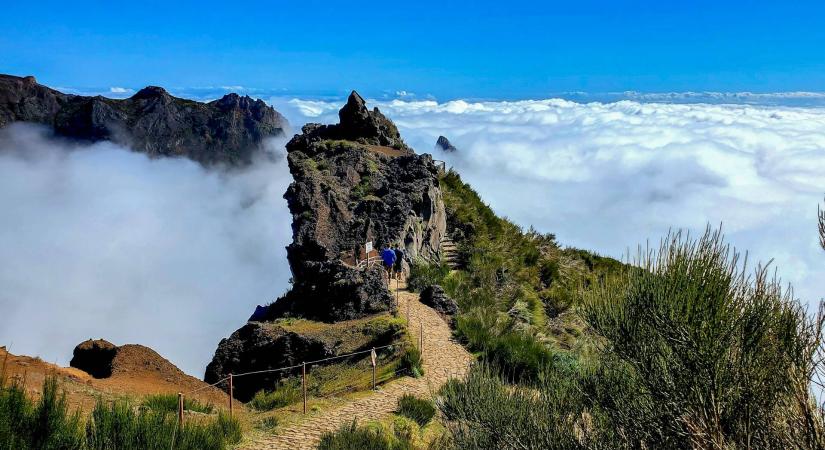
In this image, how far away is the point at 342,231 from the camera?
1917 cm

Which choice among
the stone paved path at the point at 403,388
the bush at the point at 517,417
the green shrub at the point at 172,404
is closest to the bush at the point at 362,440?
the stone paved path at the point at 403,388

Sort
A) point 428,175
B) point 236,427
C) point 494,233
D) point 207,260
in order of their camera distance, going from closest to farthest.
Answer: point 236,427, point 428,175, point 494,233, point 207,260

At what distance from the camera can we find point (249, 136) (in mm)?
163625

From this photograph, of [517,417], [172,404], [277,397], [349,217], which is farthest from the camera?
[349,217]

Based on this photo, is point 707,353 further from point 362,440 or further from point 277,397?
point 277,397

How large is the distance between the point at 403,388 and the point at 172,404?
175 inches

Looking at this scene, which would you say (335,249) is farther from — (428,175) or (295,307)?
(428,175)

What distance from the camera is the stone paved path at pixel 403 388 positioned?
9.63 metres

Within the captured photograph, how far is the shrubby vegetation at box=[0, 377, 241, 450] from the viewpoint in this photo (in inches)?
222

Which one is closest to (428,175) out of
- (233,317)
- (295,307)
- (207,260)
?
(295,307)

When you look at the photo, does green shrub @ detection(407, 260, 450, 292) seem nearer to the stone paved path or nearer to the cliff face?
the stone paved path

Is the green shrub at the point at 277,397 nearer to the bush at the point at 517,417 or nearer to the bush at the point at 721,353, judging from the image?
the bush at the point at 517,417

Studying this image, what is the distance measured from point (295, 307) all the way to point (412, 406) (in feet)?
21.3

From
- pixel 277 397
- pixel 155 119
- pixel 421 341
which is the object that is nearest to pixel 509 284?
pixel 421 341
